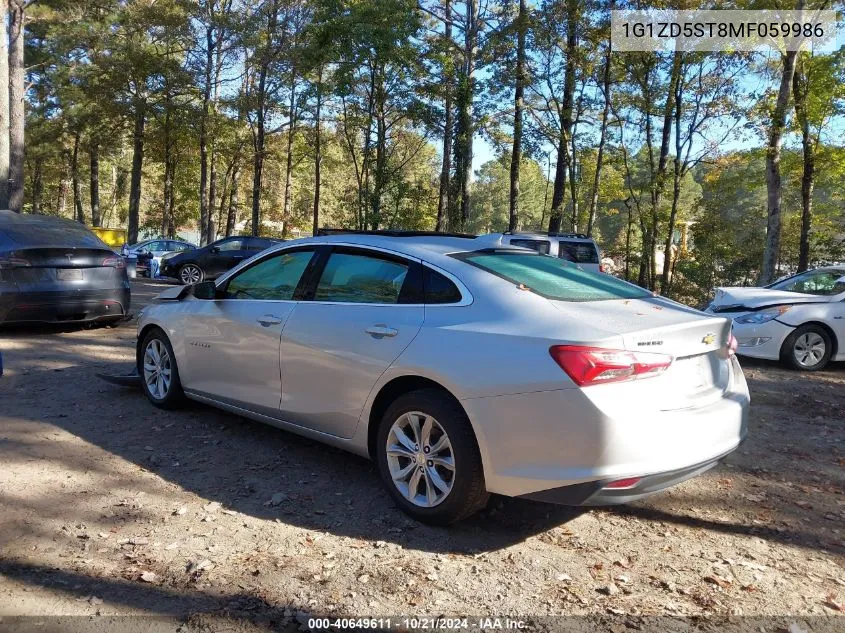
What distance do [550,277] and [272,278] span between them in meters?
2.08

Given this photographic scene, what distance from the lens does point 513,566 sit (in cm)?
317

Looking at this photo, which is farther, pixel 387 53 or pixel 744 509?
pixel 387 53

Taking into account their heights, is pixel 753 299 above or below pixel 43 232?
below

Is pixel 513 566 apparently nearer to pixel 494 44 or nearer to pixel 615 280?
pixel 615 280

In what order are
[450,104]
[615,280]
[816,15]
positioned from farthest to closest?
[450,104] < [816,15] < [615,280]

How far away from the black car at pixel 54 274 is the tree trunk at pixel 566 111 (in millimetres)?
13731

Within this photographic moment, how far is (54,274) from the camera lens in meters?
8.19

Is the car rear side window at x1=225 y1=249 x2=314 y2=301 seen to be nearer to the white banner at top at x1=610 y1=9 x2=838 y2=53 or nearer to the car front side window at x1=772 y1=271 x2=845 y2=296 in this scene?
the car front side window at x1=772 y1=271 x2=845 y2=296

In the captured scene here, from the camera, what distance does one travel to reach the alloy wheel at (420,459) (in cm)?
344

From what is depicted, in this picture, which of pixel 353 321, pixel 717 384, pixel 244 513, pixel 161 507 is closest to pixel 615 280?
pixel 717 384

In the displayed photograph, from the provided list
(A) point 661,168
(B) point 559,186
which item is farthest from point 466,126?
(A) point 661,168

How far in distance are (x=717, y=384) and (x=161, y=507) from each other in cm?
324

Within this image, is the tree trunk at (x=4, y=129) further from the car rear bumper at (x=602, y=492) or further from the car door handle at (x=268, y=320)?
the car rear bumper at (x=602, y=492)

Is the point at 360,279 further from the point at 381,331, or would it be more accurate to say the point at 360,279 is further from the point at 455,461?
the point at 455,461
